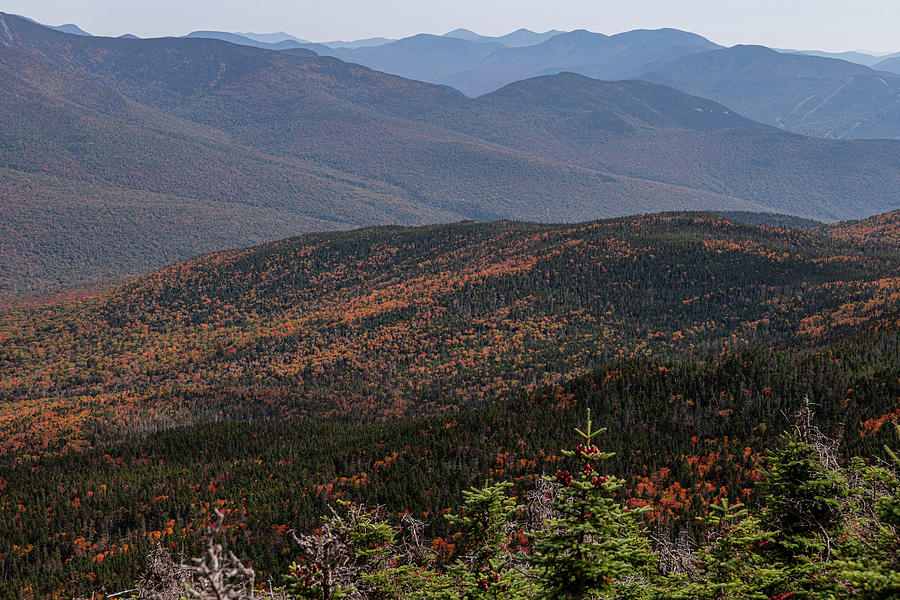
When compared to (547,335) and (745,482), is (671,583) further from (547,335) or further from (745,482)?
(547,335)

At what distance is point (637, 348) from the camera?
116625 millimetres

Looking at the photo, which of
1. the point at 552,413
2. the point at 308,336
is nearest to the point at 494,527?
the point at 552,413

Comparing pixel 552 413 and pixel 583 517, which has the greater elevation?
pixel 583 517

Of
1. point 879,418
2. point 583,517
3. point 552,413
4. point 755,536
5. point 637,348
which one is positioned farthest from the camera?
point 637,348

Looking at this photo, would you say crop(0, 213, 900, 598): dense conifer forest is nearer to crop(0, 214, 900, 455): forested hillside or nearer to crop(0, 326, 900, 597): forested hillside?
crop(0, 326, 900, 597): forested hillside

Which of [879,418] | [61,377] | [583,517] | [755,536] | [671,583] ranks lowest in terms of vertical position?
[61,377]

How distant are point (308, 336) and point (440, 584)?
426ft

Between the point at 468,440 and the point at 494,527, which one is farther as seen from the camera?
the point at 468,440

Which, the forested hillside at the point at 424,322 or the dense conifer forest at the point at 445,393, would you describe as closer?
the dense conifer forest at the point at 445,393

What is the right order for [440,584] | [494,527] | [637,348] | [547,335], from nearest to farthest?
[494,527]
[440,584]
[637,348]
[547,335]

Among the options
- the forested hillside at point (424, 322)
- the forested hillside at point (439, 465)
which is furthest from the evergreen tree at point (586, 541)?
the forested hillside at point (424, 322)

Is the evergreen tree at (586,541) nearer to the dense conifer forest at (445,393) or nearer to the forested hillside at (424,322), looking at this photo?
the dense conifer forest at (445,393)

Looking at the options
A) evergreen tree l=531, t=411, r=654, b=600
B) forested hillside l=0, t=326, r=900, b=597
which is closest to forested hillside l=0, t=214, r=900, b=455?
forested hillside l=0, t=326, r=900, b=597

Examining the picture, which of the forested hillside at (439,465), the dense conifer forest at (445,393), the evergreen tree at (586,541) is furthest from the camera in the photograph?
the forested hillside at (439,465)
